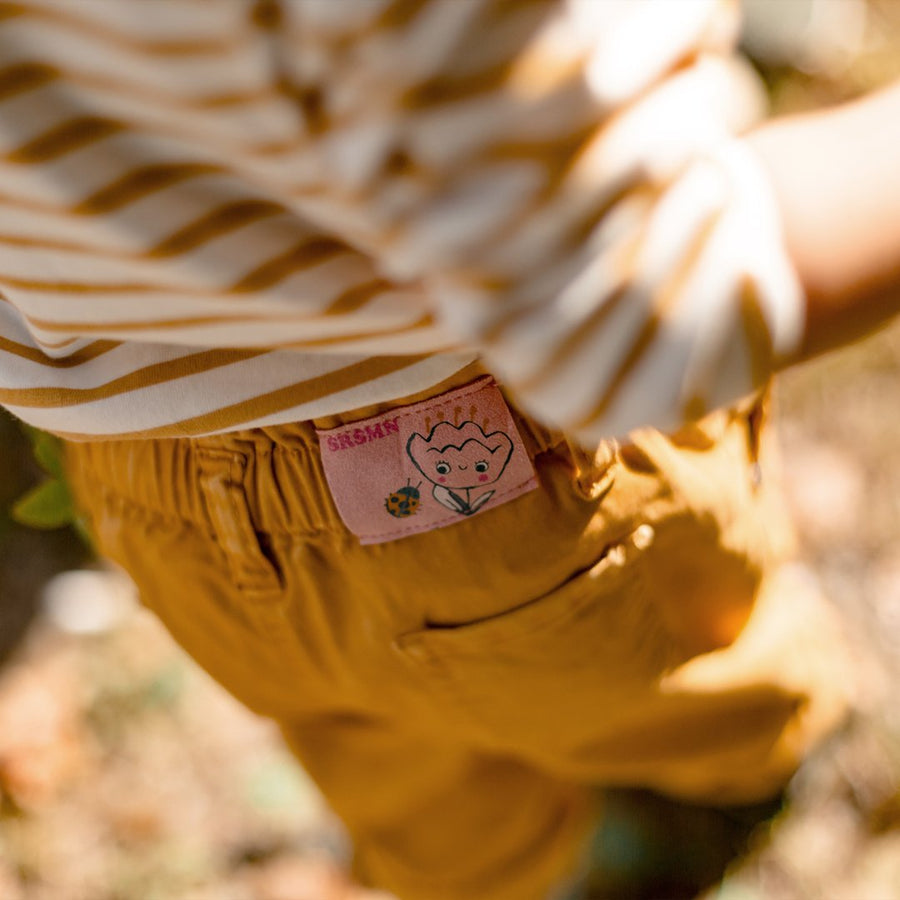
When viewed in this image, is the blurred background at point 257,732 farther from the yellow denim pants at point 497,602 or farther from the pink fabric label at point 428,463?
the pink fabric label at point 428,463

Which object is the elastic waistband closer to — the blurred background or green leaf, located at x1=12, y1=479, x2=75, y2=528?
green leaf, located at x1=12, y1=479, x2=75, y2=528

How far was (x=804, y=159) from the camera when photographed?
0.45 meters

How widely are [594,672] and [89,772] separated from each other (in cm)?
95

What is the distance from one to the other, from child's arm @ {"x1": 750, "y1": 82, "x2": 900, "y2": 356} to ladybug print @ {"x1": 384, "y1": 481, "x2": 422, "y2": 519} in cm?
24

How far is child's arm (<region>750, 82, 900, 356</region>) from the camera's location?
443 millimetres

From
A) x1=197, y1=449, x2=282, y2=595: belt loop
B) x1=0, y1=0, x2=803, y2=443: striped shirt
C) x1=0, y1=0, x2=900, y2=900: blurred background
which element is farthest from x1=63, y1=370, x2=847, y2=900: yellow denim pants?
x1=0, y1=0, x2=900, y2=900: blurred background

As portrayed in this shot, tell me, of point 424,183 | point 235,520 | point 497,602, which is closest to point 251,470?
point 235,520

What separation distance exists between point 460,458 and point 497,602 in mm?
106

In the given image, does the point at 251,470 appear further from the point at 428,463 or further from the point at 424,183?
the point at 424,183

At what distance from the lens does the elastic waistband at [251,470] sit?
1.96 ft

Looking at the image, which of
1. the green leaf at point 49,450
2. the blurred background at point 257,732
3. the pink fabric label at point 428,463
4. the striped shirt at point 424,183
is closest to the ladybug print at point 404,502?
the pink fabric label at point 428,463

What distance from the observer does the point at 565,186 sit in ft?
1.22

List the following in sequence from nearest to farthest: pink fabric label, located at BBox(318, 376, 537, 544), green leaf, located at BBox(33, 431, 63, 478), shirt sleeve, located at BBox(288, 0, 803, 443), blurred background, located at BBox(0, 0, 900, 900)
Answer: shirt sleeve, located at BBox(288, 0, 803, 443), pink fabric label, located at BBox(318, 376, 537, 544), green leaf, located at BBox(33, 431, 63, 478), blurred background, located at BBox(0, 0, 900, 900)

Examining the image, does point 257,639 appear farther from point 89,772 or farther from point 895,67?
point 895,67
